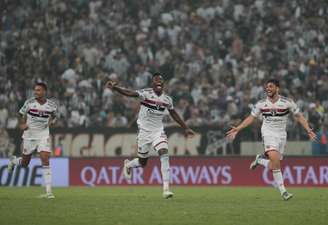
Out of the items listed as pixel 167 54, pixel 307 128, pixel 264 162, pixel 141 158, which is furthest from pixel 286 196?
pixel 167 54


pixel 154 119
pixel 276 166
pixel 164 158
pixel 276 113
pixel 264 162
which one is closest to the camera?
pixel 276 166

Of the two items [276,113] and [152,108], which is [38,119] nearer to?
[152,108]

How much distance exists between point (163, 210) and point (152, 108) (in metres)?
4.59

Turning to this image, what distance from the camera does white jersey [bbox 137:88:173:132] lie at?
68.6 ft

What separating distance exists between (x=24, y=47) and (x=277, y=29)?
10.5 meters

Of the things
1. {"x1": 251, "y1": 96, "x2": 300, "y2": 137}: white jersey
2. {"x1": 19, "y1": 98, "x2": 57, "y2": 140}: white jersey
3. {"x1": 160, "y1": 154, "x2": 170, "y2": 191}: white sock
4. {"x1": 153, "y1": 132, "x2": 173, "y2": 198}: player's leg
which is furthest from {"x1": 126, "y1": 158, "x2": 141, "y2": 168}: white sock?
{"x1": 251, "y1": 96, "x2": 300, "y2": 137}: white jersey

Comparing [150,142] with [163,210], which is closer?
[163,210]

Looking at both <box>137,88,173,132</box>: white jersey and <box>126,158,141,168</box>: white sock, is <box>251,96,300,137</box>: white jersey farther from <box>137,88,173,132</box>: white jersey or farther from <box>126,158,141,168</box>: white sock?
<box>126,158,141,168</box>: white sock

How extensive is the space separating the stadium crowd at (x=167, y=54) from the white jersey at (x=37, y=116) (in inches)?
398

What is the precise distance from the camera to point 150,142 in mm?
21344

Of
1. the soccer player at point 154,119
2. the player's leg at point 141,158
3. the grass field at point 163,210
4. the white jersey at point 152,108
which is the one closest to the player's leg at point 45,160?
the grass field at point 163,210

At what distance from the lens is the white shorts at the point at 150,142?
20.8 meters

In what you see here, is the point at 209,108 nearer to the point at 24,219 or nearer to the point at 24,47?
the point at 24,47

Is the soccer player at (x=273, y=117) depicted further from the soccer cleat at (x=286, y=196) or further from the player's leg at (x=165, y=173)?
the player's leg at (x=165, y=173)
